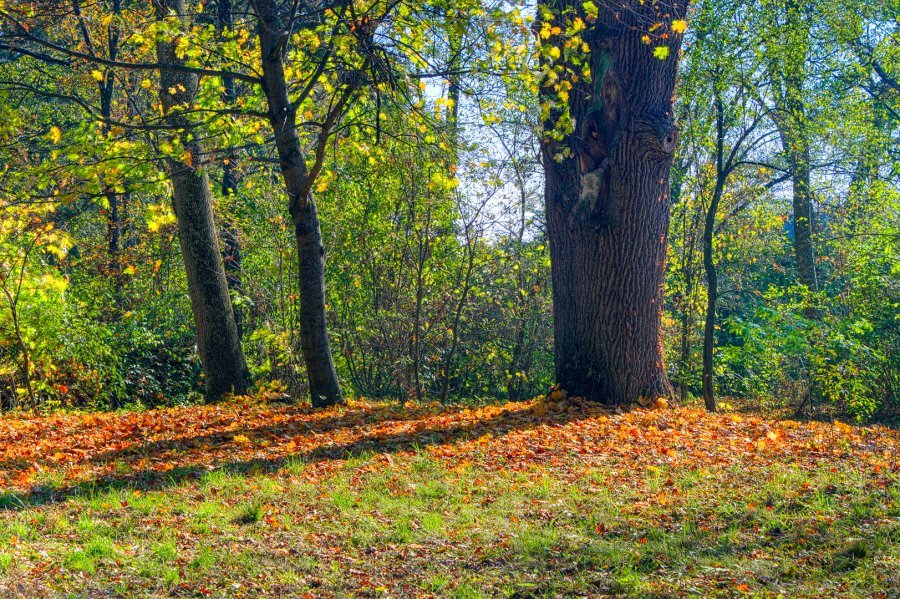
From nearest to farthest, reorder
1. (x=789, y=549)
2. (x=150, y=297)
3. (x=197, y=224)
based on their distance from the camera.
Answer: (x=789, y=549)
(x=197, y=224)
(x=150, y=297)

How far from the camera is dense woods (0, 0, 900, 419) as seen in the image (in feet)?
26.3

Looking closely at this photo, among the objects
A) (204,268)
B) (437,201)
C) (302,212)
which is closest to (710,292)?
(437,201)

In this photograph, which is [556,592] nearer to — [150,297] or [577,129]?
[577,129]

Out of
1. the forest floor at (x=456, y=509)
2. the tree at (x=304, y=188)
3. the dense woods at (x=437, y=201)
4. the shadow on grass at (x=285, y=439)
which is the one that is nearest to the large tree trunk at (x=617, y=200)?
the dense woods at (x=437, y=201)

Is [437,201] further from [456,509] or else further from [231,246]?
[456,509]

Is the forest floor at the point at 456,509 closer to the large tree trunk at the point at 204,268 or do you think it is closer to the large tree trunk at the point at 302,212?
the large tree trunk at the point at 302,212

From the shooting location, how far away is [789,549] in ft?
13.9

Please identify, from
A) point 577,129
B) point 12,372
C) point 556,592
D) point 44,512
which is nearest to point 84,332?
point 12,372

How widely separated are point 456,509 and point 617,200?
4494 millimetres

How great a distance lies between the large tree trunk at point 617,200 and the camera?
27.6 feet

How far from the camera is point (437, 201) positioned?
1231 centimetres

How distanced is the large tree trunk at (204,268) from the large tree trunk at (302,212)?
1.94 m

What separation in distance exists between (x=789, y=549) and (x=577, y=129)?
546 centimetres

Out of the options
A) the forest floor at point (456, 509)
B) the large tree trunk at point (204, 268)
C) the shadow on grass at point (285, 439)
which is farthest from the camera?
the large tree trunk at point (204, 268)
